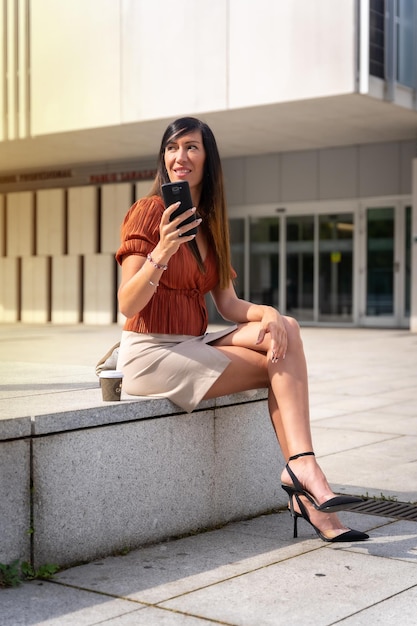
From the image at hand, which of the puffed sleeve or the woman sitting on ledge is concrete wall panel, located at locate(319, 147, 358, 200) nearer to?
the woman sitting on ledge

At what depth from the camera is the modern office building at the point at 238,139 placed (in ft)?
54.9

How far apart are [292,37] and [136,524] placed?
13928 mm

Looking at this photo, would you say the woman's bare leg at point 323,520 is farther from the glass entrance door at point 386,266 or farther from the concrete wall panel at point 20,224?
the concrete wall panel at point 20,224

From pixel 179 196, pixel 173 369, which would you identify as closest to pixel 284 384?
pixel 173 369

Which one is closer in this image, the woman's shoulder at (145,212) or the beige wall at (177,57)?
the woman's shoulder at (145,212)

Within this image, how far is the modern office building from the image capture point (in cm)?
1672

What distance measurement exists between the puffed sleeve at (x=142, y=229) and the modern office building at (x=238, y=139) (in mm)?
12395

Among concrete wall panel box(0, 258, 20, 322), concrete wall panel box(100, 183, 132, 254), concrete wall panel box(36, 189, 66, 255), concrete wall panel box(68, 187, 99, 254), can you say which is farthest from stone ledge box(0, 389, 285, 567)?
concrete wall panel box(0, 258, 20, 322)

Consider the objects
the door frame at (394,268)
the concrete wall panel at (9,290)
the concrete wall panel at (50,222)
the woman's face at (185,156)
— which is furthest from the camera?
the concrete wall panel at (9,290)

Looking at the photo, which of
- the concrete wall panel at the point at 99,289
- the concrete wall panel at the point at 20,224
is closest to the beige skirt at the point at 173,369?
the concrete wall panel at the point at 99,289

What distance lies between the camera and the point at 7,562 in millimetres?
3400

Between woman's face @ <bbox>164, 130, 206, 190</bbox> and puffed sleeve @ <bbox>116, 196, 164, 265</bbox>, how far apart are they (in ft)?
0.55

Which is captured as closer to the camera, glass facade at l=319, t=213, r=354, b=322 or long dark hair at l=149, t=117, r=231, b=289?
long dark hair at l=149, t=117, r=231, b=289

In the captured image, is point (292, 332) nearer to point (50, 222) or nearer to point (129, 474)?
point (129, 474)
